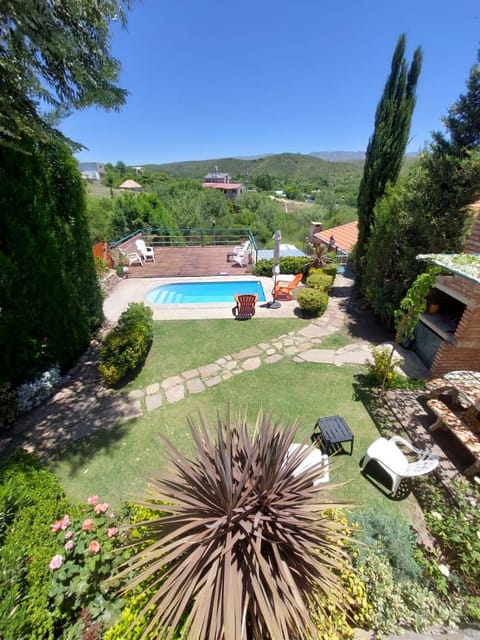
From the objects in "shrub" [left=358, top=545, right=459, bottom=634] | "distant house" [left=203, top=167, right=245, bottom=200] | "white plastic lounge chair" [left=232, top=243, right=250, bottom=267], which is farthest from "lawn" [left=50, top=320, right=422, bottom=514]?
"distant house" [left=203, top=167, right=245, bottom=200]

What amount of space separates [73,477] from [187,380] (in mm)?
2642

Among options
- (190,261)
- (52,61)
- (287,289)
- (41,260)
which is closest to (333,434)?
(41,260)

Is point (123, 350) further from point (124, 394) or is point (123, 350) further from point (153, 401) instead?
point (153, 401)

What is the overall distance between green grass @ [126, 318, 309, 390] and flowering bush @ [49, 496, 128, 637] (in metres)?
3.30

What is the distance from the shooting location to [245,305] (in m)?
8.58

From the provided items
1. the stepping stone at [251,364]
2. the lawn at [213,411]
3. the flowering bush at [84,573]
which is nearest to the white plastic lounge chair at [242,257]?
the lawn at [213,411]

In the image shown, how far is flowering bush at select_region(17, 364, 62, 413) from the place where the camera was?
5.18m

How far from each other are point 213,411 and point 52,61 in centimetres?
636

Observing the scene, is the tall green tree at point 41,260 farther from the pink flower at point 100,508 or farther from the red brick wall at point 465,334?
the red brick wall at point 465,334

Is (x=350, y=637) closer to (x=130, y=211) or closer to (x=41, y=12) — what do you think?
(x=41, y=12)

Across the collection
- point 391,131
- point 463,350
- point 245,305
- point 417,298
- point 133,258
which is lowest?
point 245,305

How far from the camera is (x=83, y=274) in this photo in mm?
7004

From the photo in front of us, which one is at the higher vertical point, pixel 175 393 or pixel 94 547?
pixel 94 547

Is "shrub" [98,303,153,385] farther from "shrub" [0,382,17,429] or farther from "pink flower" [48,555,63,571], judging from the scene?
"pink flower" [48,555,63,571]
